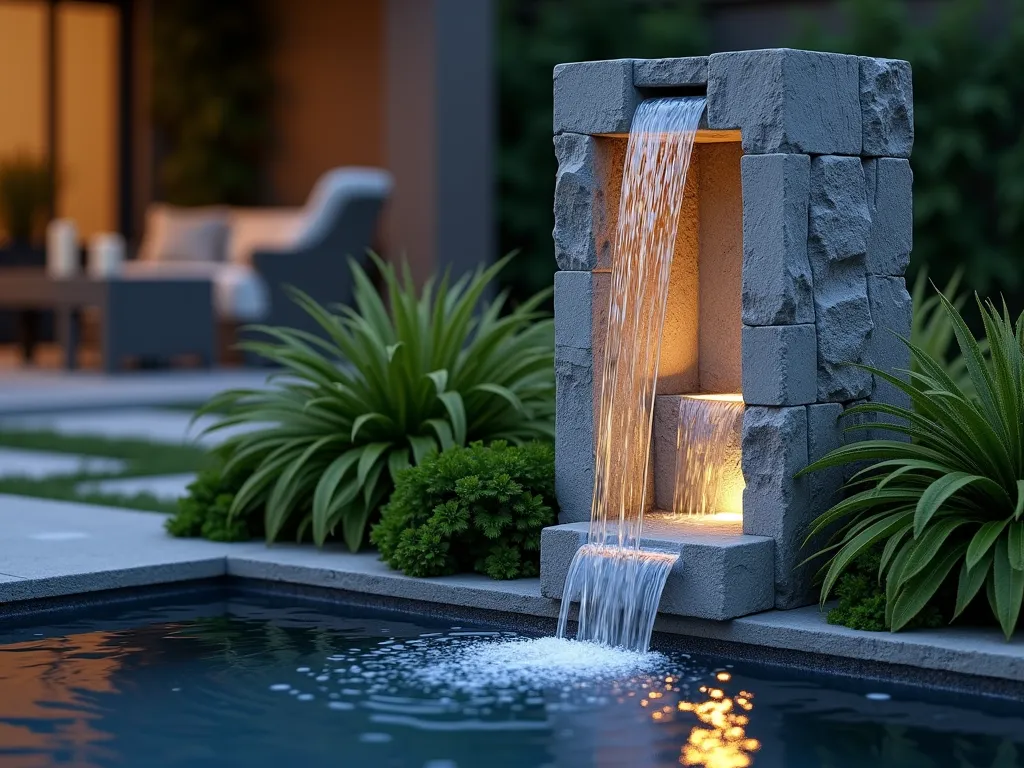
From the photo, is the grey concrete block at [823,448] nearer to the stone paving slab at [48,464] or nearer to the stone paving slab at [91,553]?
the stone paving slab at [91,553]

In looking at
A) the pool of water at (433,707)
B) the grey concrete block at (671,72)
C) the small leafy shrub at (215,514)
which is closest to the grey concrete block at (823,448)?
the pool of water at (433,707)

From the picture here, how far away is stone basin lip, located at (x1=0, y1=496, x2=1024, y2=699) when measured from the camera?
3.89m

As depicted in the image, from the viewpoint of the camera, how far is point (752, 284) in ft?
14.2

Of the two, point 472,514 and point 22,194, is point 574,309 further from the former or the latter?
point 22,194

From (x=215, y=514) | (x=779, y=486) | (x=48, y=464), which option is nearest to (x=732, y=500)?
(x=779, y=486)

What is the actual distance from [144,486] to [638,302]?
9.62 ft

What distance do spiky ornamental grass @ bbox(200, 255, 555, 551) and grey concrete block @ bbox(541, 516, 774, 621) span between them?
0.94 metres

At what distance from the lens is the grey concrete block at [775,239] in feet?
14.0

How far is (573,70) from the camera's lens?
15.4 ft

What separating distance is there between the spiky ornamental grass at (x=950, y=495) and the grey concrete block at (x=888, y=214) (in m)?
0.41

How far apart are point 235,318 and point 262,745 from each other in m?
9.10

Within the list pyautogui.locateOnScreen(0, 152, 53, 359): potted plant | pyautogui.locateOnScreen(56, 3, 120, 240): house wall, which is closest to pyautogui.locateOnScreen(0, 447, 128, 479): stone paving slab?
pyautogui.locateOnScreen(0, 152, 53, 359): potted plant

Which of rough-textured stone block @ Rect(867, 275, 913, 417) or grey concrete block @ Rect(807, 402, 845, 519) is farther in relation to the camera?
rough-textured stone block @ Rect(867, 275, 913, 417)

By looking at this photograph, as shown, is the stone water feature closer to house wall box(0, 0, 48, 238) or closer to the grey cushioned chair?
the grey cushioned chair
